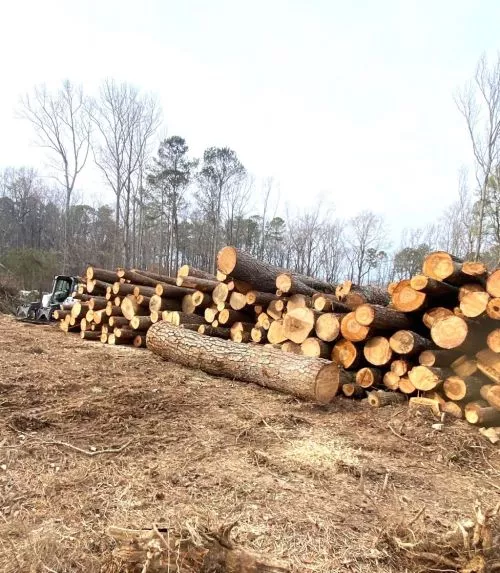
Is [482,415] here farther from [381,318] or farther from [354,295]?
[354,295]

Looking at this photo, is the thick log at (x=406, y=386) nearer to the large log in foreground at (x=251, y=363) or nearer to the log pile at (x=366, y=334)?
the log pile at (x=366, y=334)

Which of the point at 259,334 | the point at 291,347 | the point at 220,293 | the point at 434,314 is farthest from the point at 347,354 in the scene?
the point at 220,293

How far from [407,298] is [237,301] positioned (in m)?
3.05

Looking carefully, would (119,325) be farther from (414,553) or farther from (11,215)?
(11,215)

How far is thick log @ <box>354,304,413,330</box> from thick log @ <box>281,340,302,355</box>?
1.12 metres

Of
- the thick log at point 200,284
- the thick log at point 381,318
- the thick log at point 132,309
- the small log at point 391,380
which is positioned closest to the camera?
the thick log at point 381,318

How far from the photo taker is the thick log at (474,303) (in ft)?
17.1

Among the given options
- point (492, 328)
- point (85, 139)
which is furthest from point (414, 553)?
point (85, 139)

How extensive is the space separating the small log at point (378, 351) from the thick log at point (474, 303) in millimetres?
1054

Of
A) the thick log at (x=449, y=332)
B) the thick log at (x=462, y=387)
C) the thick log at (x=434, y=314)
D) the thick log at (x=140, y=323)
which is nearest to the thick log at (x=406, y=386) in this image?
the thick log at (x=462, y=387)

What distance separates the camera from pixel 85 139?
27.0 meters

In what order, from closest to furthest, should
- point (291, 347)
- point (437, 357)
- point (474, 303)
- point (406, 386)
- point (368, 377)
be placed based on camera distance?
point (474, 303), point (437, 357), point (406, 386), point (368, 377), point (291, 347)

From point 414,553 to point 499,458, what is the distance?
2.50 meters

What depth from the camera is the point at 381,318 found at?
583cm
